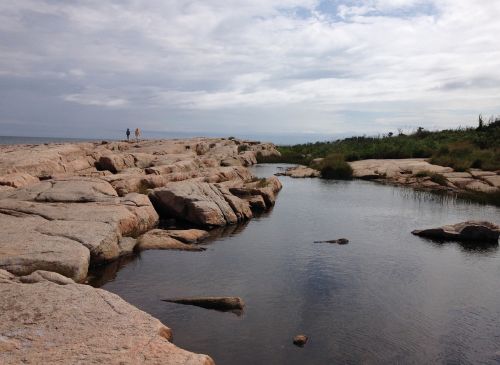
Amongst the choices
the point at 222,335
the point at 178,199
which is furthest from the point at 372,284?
the point at 178,199

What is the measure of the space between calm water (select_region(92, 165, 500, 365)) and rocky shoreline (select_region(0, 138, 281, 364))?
1.41 m

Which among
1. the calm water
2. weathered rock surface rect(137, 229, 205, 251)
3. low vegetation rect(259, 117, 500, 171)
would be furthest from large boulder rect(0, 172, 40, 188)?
low vegetation rect(259, 117, 500, 171)

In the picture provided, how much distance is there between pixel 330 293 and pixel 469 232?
10.0 metres

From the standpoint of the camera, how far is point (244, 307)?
41.6 feet

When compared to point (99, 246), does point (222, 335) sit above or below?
below

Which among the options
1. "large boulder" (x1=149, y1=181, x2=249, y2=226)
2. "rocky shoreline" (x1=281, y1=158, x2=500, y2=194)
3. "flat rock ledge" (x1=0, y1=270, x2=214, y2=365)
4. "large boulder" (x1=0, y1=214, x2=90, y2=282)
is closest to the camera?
"flat rock ledge" (x1=0, y1=270, x2=214, y2=365)

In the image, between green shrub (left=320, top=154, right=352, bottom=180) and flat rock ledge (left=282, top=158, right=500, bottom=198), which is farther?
green shrub (left=320, top=154, right=352, bottom=180)

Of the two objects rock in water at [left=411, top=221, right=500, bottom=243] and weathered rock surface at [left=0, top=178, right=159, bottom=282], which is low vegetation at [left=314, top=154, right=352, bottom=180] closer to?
rock in water at [left=411, top=221, right=500, bottom=243]

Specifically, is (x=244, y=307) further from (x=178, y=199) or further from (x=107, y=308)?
(x=178, y=199)

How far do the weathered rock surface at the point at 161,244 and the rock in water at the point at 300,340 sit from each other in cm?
813

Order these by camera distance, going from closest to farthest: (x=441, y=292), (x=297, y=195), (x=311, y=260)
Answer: (x=441, y=292)
(x=311, y=260)
(x=297, y=195)

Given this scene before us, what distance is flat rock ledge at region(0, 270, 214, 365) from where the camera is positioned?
8.08 meters

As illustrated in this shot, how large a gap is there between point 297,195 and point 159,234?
15.5 metres

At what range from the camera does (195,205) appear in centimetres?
2242
